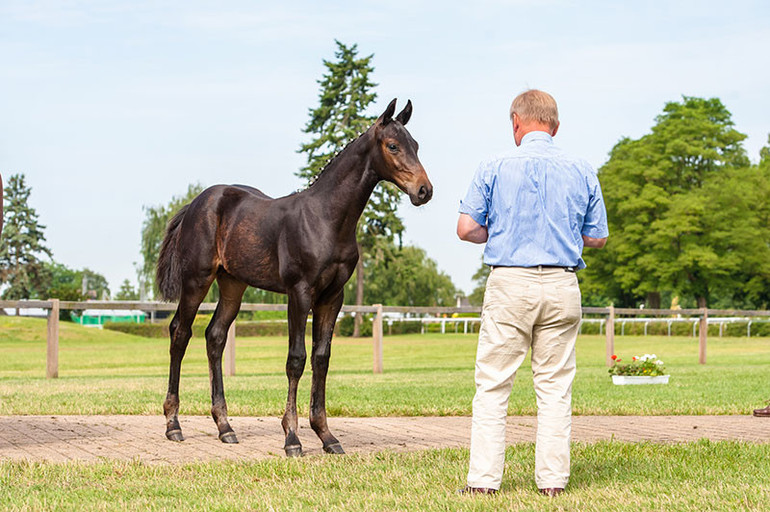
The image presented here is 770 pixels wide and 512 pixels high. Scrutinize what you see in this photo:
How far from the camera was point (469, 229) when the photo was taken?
4609 millimetres

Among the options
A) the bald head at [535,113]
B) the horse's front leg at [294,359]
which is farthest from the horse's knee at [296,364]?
the bald head at [535,113]

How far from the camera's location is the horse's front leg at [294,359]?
6.19 meters

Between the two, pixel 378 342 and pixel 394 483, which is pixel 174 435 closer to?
pixel 394 483

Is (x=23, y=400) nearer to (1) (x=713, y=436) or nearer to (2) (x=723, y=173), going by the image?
(1) (x=713, y=436)

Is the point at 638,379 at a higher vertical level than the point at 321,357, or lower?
lower

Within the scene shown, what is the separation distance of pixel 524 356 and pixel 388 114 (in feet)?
7.92

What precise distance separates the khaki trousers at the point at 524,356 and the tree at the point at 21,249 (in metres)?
63.5

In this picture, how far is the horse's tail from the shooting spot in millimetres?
7770

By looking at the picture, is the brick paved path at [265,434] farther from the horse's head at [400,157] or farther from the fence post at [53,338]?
the fence post at [53,338]

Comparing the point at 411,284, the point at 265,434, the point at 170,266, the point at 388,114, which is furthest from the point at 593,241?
the point at 411,284

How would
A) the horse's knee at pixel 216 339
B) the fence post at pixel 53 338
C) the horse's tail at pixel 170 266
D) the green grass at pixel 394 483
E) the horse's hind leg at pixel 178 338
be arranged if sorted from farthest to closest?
the fence post at pixel 53 338 → the horse's tail at pixel 170 266 → the horse's knee at pixel 216 339 → the horse's hind leg at pixel 178 338 → the green grass at pixel 394 483

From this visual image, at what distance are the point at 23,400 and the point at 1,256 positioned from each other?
60347mm

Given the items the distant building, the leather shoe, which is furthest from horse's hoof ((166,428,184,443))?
the distant building

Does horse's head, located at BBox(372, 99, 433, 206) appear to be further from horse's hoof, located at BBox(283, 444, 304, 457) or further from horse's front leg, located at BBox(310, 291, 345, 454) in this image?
horse's hoof, located at BBox(283, 444, 304, 457)
